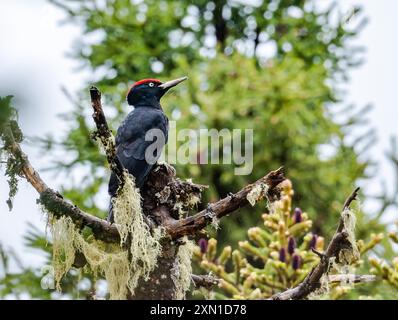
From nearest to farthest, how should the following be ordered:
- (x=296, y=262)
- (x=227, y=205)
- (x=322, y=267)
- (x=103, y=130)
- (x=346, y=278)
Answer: (x=103, y=130)
(x=227, y=205)
(x=322, y=267)
(x=346, y=278)
(x=296, y=262)

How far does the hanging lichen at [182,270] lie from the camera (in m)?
3.92

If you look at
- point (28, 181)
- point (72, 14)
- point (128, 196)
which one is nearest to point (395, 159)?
point (128, 196)

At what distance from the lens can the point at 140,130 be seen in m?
5.18

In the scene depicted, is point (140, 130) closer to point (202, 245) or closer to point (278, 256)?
point (202, 245)

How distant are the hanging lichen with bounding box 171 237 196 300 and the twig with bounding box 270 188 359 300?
0.47 m

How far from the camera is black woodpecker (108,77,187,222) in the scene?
431 centimetres

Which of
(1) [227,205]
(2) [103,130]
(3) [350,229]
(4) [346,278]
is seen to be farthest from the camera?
(4) [346,278]

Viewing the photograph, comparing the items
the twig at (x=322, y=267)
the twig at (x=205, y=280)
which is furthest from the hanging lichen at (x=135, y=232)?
the twig at (x=322, y=267)

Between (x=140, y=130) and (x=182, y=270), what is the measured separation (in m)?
1.42

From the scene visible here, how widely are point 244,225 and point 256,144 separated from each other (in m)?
0.88

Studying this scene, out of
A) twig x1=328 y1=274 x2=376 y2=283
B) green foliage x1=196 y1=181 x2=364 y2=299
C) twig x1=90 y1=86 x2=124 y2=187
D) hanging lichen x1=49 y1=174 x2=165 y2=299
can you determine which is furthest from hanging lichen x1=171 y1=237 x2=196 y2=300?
green foliage x1=196 y1=181 x2=364 y2=299

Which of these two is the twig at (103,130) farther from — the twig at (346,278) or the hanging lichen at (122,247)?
the twig at (346,278)

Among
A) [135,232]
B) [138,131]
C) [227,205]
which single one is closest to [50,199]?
[135,232]

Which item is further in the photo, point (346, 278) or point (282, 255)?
point (282, 255)
